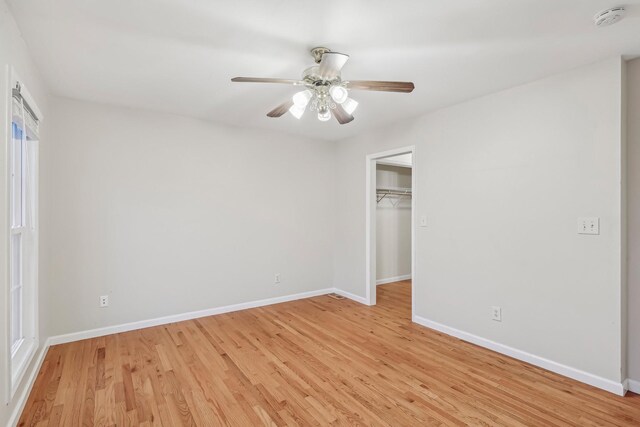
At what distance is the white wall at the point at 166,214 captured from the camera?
119 inches

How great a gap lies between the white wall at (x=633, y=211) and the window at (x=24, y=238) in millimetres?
3998

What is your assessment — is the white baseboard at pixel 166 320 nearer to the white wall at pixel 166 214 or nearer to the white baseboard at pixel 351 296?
the white wall at pixel 166 214

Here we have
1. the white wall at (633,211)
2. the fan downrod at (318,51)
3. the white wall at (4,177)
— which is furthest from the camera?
the white wall at (633,211)

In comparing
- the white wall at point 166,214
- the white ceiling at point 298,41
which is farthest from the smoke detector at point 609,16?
the white wall at point 166,214

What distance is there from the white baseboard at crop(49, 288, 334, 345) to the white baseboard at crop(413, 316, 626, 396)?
1916mm

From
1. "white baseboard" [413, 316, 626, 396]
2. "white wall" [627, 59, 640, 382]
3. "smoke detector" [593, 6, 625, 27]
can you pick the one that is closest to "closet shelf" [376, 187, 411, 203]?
"white baseboard" [413, 316, 626, 396]

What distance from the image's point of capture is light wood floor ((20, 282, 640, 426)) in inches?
76.4

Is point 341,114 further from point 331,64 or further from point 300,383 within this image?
point 300,383

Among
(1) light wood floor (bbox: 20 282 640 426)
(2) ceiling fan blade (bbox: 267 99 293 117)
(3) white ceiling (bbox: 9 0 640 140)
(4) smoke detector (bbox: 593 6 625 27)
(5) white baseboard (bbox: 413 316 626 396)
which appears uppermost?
(3) white ceiling (bbox: 9 0 640 140)

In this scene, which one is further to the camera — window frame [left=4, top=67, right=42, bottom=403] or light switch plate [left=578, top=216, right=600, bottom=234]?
light switch plate [left=578, top=216, right=600, bottom=234]

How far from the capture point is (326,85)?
2160 mm

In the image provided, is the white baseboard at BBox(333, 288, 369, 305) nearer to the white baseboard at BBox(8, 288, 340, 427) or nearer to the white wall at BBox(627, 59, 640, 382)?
the white baseboard at BBox(8, 288, 340, 427)

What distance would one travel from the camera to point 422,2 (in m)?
1.64

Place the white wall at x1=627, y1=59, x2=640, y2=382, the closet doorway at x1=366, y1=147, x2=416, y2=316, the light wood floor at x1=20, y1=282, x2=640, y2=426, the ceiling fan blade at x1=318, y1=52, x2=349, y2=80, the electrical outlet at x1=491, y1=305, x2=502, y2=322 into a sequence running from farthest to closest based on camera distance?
1. the closet doorway at x1=366, y1=147, x2=416, y2=316
2. the electrical outlet at x1=491, y1=305, x2=502, y2=322
3. the white wall at x1=627, y1=59, x2=640, y2=382
4. the light wood floor at x1=20, y1=282, x2=640, y2=426
5. the ceiling fan blade at x1=318, y1=52, x2=349, y2=80
